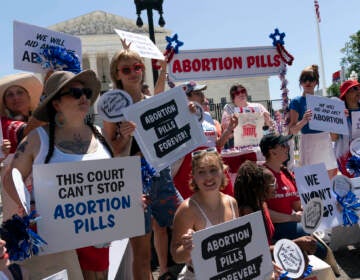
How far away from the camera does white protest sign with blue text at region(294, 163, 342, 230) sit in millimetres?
3863

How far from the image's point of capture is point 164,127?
334 centimetres

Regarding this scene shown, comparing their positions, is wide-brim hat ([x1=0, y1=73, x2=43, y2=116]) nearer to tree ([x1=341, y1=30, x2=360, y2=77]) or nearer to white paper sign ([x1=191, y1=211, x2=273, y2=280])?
white paper sign ([x1=191, y1=211, x2=273, y2=280])

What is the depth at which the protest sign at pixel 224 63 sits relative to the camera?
553 centimetres

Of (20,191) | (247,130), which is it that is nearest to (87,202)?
(20,191)

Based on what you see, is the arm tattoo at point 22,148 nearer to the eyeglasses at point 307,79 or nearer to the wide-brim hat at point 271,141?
the wide-brim hat at point 271,141

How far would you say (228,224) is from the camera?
276 centimetres

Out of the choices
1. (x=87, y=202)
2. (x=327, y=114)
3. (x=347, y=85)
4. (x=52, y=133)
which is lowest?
(x=87, y=202)

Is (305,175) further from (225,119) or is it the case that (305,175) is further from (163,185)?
(225,119)

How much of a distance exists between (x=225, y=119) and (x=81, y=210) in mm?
3301

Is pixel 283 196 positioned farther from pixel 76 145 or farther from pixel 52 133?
pixel 52 133

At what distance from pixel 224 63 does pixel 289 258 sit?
10.5 feet

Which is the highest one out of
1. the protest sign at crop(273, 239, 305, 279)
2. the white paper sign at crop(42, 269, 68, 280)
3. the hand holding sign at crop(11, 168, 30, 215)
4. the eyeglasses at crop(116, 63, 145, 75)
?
the eyeglasses at crop(116, 63, 145, 75)

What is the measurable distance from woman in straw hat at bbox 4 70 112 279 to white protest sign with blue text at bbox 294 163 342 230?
1.88m

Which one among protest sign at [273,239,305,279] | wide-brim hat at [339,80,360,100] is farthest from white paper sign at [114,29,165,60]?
wide-brim hat at [339,80,360,100]
